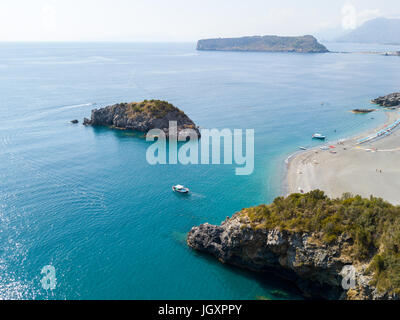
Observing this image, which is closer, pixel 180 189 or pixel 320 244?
pixel 320 244

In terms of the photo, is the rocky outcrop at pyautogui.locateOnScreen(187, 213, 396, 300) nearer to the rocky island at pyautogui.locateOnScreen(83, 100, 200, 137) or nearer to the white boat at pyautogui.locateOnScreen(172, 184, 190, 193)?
the white boat at pyautogui.locateOnScreen(172, 184, 190, 193)

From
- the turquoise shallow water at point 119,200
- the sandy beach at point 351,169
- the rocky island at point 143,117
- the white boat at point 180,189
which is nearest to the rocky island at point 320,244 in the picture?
the turquoise shallow water at point 119,200

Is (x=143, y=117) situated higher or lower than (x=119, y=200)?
higher

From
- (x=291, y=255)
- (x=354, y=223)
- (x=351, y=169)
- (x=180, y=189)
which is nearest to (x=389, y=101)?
(x=351, y=169)

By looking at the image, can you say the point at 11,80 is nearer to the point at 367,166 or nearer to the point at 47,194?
the point at 47,194

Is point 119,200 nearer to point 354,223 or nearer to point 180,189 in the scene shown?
point 180,189

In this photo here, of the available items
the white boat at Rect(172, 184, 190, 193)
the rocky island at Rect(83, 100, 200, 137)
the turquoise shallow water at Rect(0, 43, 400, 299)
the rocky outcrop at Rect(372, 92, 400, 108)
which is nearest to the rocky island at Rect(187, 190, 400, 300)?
the turquoise shallow water at Rect(0, 43, 400, 299)

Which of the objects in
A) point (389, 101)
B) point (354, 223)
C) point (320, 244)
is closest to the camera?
point (354, 223)
